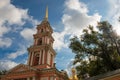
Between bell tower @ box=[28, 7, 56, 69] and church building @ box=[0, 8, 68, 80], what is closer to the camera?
church building @ box=[0, 8, 68, 80]

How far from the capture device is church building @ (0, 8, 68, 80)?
30327 millimetres

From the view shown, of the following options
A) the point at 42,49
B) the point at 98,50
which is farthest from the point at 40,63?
the point at 98,50

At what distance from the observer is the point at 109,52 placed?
2852cm

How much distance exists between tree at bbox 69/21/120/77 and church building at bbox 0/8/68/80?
511 centimetres

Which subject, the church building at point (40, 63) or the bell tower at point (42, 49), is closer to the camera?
the church building at point (40, 63)

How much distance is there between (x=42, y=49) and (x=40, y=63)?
302 centimetres

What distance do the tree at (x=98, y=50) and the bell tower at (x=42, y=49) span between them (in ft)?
19.6

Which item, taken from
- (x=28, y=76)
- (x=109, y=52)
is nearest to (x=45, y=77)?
(x=28, y=76)

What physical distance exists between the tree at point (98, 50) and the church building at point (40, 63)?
5115mm

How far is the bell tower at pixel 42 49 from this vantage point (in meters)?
33.4

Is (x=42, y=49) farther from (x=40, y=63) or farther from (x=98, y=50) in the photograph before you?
(x=98, y=50)

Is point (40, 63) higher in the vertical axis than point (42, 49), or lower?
lower

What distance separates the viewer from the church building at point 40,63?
30.3 m

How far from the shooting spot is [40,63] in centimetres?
3291
